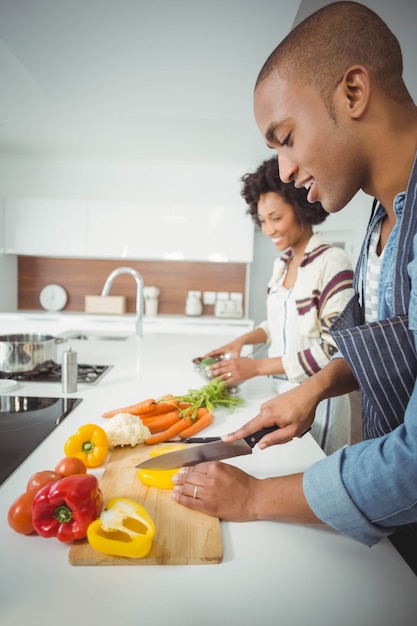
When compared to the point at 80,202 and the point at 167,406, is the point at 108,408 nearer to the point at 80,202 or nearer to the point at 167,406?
the point at 167,406

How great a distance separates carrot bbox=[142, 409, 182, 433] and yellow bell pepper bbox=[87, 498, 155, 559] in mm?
482

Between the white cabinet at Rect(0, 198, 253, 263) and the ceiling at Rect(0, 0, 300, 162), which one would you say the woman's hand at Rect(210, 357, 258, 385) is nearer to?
the ceiling at Rect(0, 0, 300, 162)

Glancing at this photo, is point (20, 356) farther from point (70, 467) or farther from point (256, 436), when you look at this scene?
point (256, 436)

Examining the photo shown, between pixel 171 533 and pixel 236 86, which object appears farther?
pixel 236 86

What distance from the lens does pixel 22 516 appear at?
781 mm

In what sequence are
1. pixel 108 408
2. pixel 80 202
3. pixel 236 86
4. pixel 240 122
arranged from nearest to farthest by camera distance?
pixel 108 408 < pixel 236 86 < pixel 240 122 < pixel 80 202

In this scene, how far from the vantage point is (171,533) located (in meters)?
0.79

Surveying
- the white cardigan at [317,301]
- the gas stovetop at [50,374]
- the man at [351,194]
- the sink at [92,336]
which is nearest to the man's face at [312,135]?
the man at [351,194]

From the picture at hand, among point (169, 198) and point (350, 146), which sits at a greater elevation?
point (169, 198)

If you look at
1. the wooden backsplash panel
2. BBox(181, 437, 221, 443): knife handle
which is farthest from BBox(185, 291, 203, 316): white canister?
BBox(181, 437, 221, 443): knife handle

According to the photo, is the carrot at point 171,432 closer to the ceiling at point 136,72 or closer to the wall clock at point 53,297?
the ceiling at point 136,72

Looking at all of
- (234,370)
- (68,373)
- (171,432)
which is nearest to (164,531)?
(171,432)

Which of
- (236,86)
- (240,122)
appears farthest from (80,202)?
(236,86)

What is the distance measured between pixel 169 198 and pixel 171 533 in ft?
14.5
